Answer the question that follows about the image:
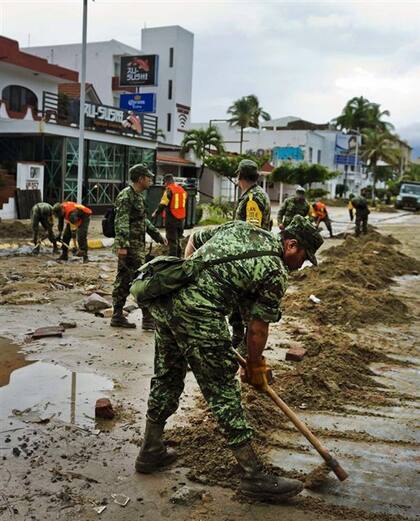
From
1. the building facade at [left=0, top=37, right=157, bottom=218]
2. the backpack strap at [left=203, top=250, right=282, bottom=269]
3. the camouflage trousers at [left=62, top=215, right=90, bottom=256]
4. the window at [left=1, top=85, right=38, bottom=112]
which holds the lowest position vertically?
the camouflage trousers at [left=62, top=215, right=90, bottom=256]

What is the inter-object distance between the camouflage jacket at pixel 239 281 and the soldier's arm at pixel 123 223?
3660 mm

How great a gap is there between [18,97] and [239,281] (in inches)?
1019

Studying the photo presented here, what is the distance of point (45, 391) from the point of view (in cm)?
495

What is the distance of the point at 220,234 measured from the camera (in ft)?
11.1

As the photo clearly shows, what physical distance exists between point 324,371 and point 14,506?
3.07m

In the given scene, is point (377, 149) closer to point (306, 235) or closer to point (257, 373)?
point (306, 235)

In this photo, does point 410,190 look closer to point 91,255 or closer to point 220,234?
point 91,255

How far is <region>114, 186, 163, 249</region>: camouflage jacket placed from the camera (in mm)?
6883

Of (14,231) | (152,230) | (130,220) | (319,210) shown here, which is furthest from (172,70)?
(130,220)

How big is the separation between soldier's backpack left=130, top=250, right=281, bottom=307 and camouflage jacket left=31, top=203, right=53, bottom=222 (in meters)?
9.66

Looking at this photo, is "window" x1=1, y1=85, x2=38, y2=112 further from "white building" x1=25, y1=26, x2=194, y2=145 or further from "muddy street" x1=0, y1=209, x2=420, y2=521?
"white building" x1=25, y1=26, x2=194, y2=145

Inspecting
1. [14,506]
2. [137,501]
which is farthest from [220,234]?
[14,506]

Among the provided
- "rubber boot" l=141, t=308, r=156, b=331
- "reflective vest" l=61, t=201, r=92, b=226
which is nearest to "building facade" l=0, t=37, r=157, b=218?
"reflective vest" l=61, t=201, r=92, b=226

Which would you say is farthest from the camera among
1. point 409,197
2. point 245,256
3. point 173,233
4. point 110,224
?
point 409,197
